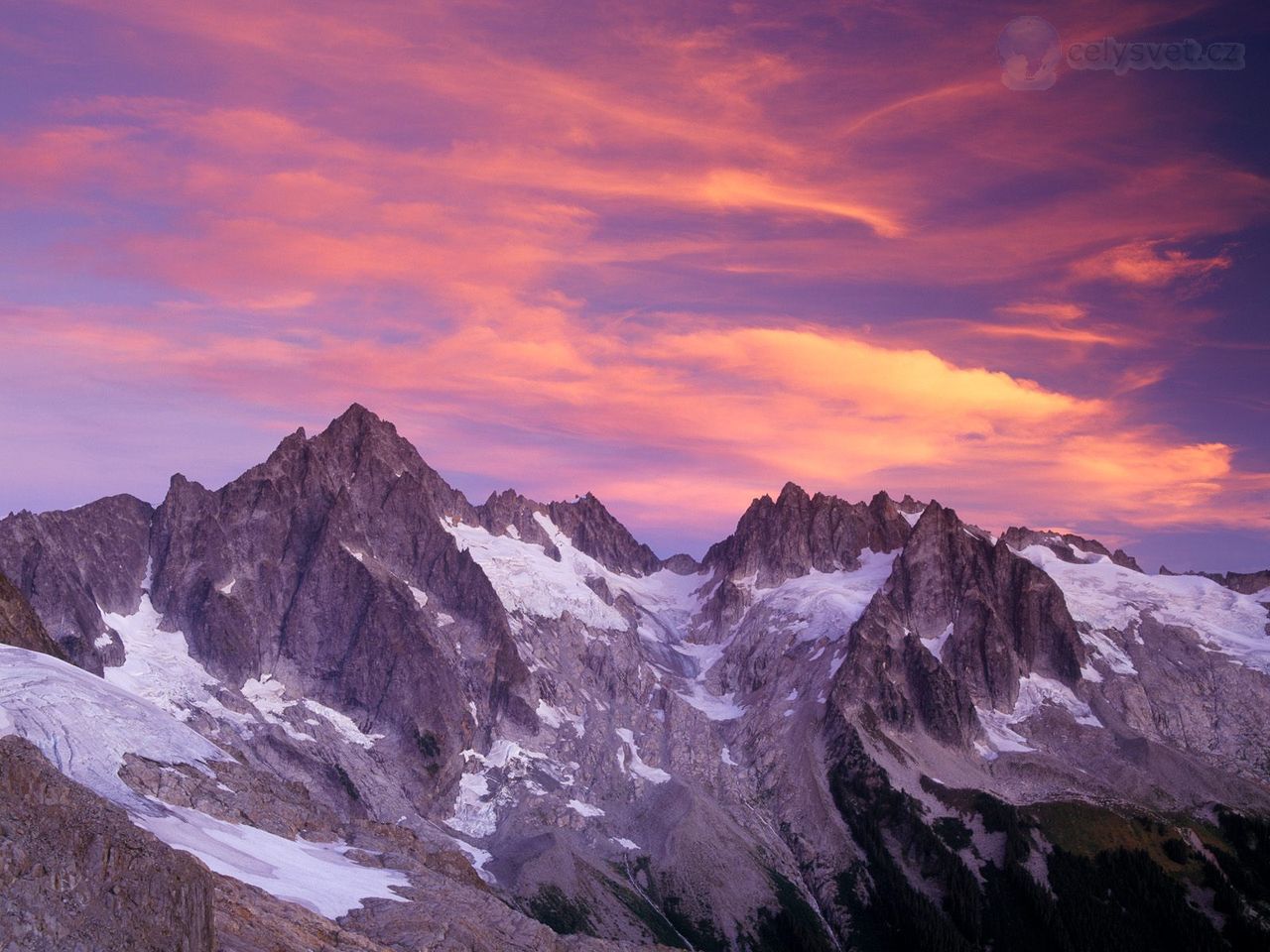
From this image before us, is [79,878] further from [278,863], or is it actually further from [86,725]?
[86,725]

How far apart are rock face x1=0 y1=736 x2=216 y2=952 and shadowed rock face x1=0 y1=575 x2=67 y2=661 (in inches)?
2470

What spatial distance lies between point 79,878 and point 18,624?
76496 millimetres

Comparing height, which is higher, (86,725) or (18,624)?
(18,624)

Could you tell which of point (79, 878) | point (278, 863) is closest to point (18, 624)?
point (278, 863)

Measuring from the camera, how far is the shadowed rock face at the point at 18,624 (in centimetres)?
12106

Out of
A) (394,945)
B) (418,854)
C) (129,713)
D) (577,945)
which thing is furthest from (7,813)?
(418,854)

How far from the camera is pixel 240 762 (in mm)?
120438

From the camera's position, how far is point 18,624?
12519cm

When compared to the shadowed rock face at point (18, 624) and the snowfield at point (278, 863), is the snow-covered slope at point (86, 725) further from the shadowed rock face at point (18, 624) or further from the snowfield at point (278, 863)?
the shadowed rock face at point (18, 624)

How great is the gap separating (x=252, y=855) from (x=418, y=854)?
31.6 m

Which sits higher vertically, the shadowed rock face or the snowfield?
the shadowed rock face

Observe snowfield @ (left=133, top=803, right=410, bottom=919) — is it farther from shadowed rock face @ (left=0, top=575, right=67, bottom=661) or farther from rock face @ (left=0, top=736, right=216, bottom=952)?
shadowed rock face @ (left=0, top=575, right=67, bottom=661)

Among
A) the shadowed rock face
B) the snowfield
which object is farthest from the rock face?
the shadowed rock face

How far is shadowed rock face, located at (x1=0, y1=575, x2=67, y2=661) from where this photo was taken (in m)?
121
